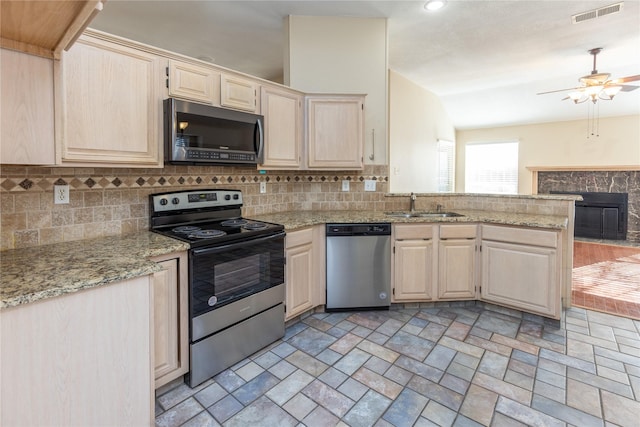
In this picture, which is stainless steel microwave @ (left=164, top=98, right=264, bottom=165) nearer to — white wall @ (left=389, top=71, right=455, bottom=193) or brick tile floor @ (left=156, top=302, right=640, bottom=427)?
brick tile floor @ (left=156, top=302, right=640, bottom=427)

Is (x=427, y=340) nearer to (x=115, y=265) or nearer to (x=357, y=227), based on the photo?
(x=357, y=227)

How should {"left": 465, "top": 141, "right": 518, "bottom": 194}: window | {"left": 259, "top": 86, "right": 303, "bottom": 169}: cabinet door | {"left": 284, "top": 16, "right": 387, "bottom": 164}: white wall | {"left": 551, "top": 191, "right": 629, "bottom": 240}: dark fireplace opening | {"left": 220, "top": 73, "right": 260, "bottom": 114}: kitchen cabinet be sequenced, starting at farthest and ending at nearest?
{"left": 465, "top": 141, "right": 518, "bottom": 194}: window, {"left": 551, "top": 191, "right": 629, "bottom": 240}: dark fireplace opening, {"left": 284, "top": 16, "right": 387, "bottom": 164}: white wall, {"left": 259, "top": 86, "right": 303, "bottom": 169}: cabinet door, {"left": 220, "top": 73, "right": 260, "bottom": 114}: kitchen cabinet

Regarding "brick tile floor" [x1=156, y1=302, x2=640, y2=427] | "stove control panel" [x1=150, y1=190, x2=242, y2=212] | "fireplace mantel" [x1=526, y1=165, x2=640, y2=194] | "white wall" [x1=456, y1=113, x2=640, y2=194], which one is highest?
"white wall" [x1=456, y1=113, x2=640, y2=194]

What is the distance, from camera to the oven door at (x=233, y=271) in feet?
6.26

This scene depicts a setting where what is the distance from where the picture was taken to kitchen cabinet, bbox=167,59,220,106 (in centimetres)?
211

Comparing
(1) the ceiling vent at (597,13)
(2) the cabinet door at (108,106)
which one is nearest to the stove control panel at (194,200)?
(2) the cabinet door at (108,106)

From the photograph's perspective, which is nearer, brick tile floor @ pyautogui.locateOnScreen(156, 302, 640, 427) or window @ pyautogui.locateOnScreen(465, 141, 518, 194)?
brick tile floor @ pyautogui.locateOnScreen(156, 302, 640, 427)

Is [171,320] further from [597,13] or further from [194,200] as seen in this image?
[597,13]

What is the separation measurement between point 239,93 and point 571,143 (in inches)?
291

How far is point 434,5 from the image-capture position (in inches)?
117

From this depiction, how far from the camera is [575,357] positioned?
2250 mm

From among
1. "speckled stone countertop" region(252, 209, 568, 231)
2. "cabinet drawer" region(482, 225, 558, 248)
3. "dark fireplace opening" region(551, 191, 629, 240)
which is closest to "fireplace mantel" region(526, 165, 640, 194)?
"dark fireplace opening" region(551, 191, 629, 240)

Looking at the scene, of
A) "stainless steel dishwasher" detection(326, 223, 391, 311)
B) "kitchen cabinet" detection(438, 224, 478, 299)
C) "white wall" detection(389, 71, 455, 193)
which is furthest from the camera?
"white wall" detection(389, 71, 455, 193)

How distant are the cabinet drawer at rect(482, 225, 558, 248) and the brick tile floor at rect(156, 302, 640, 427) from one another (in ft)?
2.28
